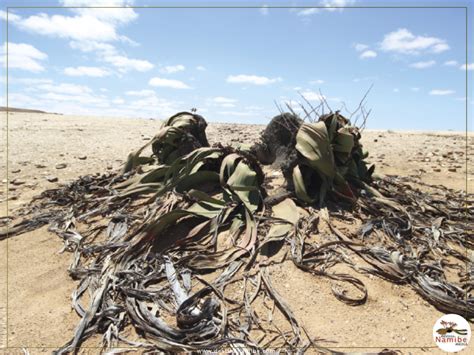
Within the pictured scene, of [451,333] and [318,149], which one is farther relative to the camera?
[318,149]

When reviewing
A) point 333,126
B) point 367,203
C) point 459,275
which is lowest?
point 459,275

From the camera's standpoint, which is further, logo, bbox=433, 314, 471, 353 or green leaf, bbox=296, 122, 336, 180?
green leaf, bbox=296, 122, 336, 180

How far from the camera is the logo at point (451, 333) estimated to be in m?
1.65

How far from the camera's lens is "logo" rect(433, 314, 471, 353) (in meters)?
1.65

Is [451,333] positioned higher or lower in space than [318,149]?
lower

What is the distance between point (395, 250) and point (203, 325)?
1214 mm

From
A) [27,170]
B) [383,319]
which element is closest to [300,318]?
[383,319]

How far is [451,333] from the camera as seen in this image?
1.71m

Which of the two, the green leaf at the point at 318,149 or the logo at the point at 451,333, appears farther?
the green leaf at the point at 318,149

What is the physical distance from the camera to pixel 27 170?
15.2ft

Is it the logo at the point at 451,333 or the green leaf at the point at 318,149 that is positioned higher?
the green leaf at the point at 318,149

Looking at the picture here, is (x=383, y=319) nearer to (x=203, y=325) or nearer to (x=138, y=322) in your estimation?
(x=203, y=325)

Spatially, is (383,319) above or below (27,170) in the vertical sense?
below

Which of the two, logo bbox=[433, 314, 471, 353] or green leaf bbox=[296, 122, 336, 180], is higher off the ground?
green leaf bbox=[296, 122, 336, 180]
